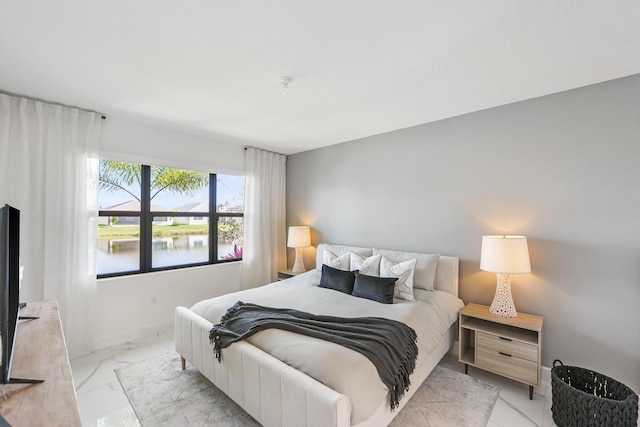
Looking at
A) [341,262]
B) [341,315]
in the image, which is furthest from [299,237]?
[341,315]

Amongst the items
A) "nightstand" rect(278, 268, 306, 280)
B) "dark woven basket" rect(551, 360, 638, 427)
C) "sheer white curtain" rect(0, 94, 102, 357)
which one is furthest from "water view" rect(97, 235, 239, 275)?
"dark woven basket" rect(551, 360, 638, 427)

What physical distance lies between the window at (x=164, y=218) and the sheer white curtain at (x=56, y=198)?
27cm

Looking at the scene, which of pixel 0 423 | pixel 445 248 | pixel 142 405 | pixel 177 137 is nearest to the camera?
pixel 0 423

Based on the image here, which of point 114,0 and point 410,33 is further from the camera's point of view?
point 410,33

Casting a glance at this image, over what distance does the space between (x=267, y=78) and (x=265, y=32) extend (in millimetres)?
540

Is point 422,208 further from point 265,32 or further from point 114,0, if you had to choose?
point 114,0

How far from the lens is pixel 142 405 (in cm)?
207

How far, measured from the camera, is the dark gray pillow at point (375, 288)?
2.63 meters

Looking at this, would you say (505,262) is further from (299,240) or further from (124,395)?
(124,395)

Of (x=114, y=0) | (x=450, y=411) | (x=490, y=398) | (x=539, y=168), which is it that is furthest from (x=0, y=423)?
(x=539, y=168)

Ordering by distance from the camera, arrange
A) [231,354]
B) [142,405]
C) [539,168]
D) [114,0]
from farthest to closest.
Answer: [539,168], [142,405], [231,354], [114,0]

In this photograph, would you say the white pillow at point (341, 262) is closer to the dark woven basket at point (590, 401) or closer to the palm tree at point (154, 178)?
the dark woven basket at point (590, 401)

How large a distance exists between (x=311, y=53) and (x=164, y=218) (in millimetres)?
2843

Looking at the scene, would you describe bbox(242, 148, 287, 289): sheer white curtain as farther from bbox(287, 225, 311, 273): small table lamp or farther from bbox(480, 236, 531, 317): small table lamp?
bbox(480, 236, 531, 317): small table lamp
